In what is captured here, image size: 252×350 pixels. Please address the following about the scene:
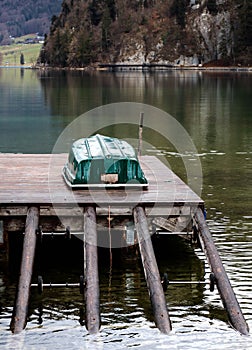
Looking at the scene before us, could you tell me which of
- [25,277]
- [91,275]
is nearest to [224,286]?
[91,275]

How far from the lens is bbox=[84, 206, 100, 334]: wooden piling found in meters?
16.4

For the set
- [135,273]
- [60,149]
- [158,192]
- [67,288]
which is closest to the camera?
[67,288]

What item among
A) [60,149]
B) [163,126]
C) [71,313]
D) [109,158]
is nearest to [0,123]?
[163,126]

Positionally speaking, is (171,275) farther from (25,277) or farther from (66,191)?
(25,277)

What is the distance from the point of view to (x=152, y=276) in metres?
17.8

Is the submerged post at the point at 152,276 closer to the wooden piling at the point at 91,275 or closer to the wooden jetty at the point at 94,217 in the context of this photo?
the wooden jetty at the point at 94,217

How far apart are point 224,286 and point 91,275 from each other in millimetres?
3233

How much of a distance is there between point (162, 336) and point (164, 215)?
224 inches

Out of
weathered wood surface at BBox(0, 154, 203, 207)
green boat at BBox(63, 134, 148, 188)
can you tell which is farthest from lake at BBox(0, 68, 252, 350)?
green boat at BBox(63, 134, 148, 188)

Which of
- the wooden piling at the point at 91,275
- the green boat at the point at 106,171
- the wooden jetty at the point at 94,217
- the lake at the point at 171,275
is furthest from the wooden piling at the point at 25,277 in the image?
the green boat at the point at 106,171

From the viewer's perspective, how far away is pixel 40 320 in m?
17.7

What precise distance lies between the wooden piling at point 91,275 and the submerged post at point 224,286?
2995mm

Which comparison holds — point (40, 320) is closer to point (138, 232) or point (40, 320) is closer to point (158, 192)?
point (138, 232)

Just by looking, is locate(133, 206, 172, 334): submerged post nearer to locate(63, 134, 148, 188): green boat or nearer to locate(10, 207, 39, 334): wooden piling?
locate(63, 134, 148, 188): green boat
